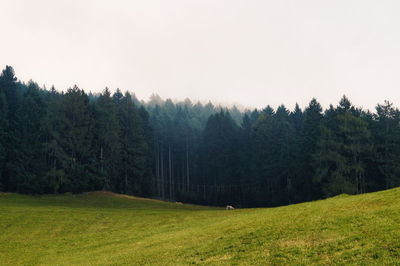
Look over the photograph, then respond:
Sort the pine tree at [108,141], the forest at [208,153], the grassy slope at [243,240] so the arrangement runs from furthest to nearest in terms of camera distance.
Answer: the pine tree at [108,141] < the forest at [208,153] < the grassy slope at [243,240]

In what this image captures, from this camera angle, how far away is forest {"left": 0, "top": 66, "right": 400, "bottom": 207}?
65.6 m

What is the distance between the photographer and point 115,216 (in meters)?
37.8

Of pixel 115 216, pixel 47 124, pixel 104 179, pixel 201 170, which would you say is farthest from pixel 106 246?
pixel 201 170

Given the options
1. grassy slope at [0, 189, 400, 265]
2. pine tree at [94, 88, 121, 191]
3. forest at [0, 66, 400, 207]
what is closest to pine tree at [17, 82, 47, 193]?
forest at [0, 66, 400, 207]

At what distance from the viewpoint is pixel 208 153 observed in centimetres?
10344

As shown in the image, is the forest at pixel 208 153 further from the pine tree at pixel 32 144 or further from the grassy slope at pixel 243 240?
the grassy slope at pixel 243 240

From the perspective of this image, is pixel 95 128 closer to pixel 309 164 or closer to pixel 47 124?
pixel 47 124

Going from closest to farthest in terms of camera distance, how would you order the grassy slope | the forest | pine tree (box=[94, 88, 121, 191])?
the grassy slope < the forest < pine tree (box=[94, 88, 121, 191])

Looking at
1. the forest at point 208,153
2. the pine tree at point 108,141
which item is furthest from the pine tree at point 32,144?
the pine tree at point 108,141

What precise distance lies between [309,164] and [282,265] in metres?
64.2

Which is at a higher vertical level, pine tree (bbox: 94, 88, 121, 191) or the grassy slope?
pine tree (bbox: 94, 88, 121, 191)

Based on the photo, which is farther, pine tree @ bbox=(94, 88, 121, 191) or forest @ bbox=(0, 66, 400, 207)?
pine tree @ bbox=(94, 88, 121, 191)

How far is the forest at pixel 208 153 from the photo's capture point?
65.6m

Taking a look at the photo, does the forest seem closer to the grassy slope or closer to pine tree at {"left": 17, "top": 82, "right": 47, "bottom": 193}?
pine tree at {"left": 17, "top": 82, "right": 47, "bottom": 193}
